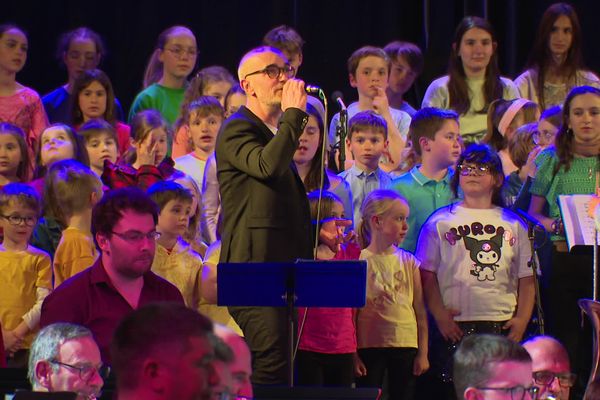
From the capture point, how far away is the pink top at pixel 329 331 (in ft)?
21.2

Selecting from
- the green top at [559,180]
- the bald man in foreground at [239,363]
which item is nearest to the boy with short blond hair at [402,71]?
the green top at [559,180]

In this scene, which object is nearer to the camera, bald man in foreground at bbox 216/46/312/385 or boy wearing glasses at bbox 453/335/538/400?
boy wearing glasses at bbox 453/335/538/400

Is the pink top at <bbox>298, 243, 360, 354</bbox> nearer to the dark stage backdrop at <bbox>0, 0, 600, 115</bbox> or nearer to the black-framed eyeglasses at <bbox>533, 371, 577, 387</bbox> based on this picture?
the black-framed eyeglasses at <bbox>533, 371, 577, 387</bbox>

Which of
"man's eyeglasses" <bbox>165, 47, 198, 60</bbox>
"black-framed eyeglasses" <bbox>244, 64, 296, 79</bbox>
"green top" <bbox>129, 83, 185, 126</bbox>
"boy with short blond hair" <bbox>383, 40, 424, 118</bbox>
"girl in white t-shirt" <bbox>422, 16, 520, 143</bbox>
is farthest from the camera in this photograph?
"boy with short blond hair" <bbox>383, 40, 424, 118</bbox>

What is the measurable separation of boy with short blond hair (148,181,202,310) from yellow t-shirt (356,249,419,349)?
3.02ft

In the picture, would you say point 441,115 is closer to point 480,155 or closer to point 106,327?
point 480,155

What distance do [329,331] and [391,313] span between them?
382mm

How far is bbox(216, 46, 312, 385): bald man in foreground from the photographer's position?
5297 millimetres

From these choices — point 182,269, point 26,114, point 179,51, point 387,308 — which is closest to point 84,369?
point 182,269

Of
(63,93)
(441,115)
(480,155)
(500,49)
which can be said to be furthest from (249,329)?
(500,49)

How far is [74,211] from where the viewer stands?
6.62 m

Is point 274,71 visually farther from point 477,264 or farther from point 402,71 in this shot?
point 402,71

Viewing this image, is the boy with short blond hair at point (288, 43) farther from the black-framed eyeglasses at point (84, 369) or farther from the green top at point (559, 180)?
the black-framed eyeglasses at point (84, 369)

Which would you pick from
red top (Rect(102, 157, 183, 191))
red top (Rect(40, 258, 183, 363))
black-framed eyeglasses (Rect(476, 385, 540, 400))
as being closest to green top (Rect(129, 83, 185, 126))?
red top (Rect(102, 157, 183, 191))
